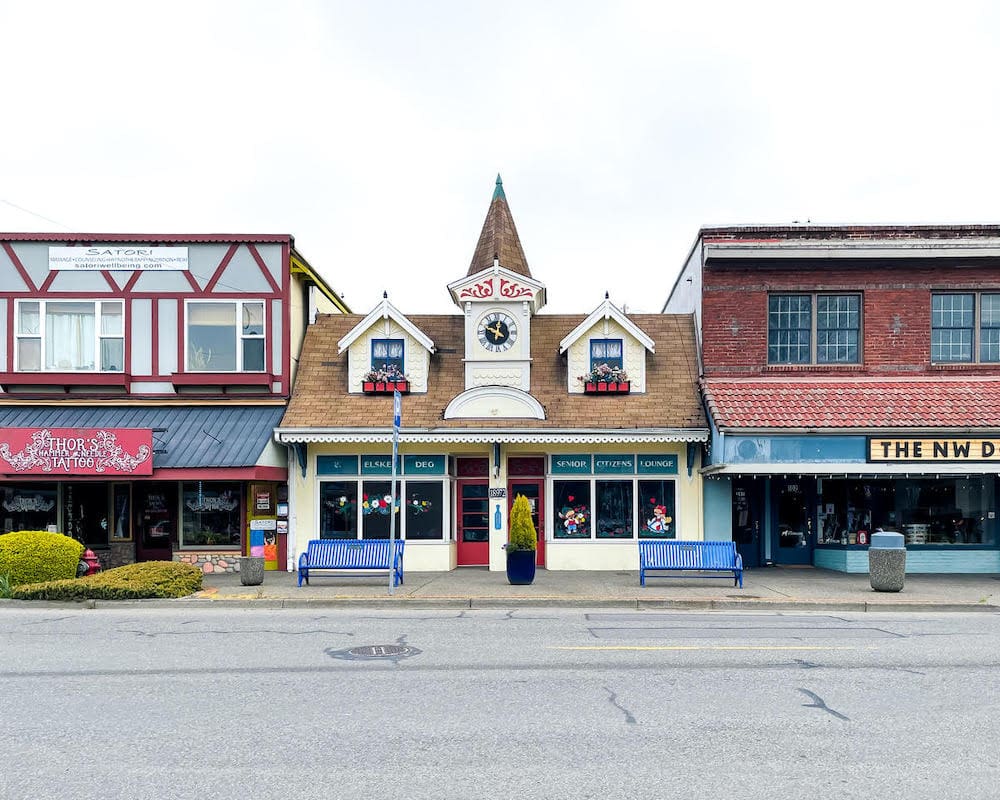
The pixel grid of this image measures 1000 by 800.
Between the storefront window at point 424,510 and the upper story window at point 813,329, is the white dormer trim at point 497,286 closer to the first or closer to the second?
the storefront window at point 424,510

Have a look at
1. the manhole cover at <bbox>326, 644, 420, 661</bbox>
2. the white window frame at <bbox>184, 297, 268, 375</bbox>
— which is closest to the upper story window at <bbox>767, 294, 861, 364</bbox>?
the white window frame at <bbox>184, 297, 268, 375</bbox>

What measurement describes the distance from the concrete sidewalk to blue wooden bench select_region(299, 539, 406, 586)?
0.35 meters

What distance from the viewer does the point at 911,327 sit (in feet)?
69.4

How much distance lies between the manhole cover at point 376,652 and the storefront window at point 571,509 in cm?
993

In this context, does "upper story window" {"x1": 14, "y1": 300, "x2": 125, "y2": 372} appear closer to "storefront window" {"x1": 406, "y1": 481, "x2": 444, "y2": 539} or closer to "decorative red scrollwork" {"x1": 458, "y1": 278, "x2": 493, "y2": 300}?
"storefront window" {"x1": 406, "y1": 481, "x2": 444, "y2": 539}

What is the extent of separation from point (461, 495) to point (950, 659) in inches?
491

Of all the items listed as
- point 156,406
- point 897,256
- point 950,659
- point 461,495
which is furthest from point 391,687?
point 897,256

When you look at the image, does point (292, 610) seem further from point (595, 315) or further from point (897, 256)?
point (897, 256)

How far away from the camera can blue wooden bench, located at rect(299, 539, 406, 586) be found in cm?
1750

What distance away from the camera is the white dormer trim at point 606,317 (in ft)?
Answer: 70.5

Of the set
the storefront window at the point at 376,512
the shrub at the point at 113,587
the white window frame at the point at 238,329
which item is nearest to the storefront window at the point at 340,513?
the storefront window at the point at 376,512

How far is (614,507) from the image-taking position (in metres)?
21.1

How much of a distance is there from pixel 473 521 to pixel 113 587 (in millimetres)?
8193

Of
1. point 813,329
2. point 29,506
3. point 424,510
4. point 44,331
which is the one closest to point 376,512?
point 424,510
